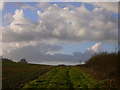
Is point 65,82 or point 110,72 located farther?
point 110,72

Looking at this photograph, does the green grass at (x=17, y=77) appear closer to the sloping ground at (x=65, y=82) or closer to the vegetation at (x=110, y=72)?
the sloping ground at (x=65, y=82)

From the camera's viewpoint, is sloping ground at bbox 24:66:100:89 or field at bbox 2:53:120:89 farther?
field at bbox 2:53:120:89

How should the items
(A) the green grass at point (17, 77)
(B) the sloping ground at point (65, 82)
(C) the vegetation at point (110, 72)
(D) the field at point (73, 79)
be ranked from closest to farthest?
1. (B) the sloping ground at point (65, 82)
2. (D) the field at point (73, 79)
3. (C) the vegetation at point (110, 72)
4. (A) the green grass at point (17, 77)

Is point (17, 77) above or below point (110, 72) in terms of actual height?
below

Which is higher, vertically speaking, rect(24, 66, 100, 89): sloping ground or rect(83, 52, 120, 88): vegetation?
rect(83, 52, 120, 88): vegetation

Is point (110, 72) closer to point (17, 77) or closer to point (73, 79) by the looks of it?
point (73, 79)

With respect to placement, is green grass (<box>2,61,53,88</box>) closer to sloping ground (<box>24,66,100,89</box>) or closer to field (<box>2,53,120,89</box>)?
field (<box>2,53,120,89</box>)

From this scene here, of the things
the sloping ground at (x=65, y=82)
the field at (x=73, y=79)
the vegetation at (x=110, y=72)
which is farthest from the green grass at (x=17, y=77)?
the vegetation at (x=110, y=72)

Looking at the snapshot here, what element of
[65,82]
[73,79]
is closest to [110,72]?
[73,79]

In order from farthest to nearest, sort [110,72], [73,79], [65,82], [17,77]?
[17,77] → [110,72] → [73,79] → [65,82]

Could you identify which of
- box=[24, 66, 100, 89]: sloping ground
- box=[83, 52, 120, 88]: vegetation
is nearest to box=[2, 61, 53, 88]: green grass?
box=[24, 66, 100, 89]: sloping ground

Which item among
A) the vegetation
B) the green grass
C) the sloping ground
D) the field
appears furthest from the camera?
the green grass

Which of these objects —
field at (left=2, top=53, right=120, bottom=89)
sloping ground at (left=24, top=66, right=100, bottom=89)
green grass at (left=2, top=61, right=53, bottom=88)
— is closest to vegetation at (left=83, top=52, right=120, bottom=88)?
field at (left=2, top=53, right=120, bottom=89)

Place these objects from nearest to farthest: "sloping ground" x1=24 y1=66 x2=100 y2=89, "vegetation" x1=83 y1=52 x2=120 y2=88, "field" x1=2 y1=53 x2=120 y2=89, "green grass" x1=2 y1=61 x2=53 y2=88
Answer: "sloping ground" x1=24 y1=66 x2=100 y2=89, "field" x1=2 y1=53 x2=120 y2=89, "vegetation" x1=83 y1=52 x2=120 y2=88, "green grass" x1=2 y1=61 x2=53 y2=88
